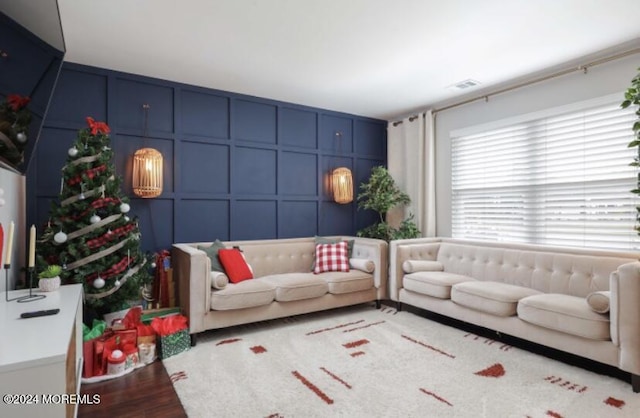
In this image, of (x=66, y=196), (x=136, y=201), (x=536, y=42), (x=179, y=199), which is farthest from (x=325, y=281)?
(x=536, y=42)

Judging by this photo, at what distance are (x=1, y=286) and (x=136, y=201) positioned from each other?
1.64m

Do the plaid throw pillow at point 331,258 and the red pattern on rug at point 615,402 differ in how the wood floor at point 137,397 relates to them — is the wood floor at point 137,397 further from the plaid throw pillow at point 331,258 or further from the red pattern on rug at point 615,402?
the red pattern on rug at point 615,402

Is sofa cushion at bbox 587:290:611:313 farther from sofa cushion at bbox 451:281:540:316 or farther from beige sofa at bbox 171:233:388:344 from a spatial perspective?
beige sofa at bbox 171:233:388:344

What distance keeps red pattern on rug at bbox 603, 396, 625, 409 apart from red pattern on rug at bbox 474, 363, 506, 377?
1.90ft

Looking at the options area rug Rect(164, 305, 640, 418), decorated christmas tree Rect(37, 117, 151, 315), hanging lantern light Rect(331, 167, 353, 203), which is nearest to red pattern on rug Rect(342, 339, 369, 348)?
area rug Rect(164, 305, 640, 418)

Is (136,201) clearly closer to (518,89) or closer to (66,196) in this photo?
(66,196)

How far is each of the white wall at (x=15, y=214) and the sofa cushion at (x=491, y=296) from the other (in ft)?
11.5

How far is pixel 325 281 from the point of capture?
3.75 m

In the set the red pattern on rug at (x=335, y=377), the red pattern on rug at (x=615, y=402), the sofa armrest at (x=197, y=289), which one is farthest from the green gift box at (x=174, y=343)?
the red pattern on rug at (x=615, y=402)

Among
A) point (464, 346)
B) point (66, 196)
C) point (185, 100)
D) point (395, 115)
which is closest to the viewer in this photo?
point (66, 196)

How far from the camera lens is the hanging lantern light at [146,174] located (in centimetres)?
358

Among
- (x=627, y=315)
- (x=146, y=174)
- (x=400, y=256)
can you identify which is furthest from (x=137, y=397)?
(x=627, y=315)

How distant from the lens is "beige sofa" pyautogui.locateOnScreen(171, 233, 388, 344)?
3.10m

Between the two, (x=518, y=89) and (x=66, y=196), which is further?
(x=518, y=89)
